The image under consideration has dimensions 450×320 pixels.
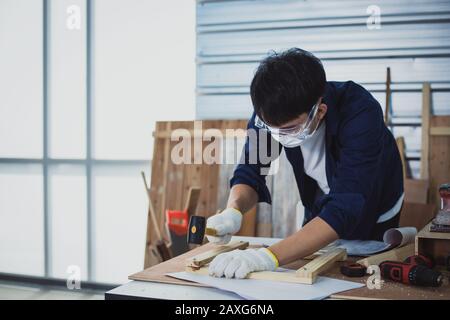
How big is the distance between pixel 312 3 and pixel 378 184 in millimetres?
2271

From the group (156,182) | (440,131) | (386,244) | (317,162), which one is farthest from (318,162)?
(156,182)

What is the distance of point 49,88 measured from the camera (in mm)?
4582

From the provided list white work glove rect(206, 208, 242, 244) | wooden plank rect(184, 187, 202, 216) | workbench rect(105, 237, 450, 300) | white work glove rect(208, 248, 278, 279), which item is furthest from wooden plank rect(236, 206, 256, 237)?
workbench rect(105, 237, 450, 300)

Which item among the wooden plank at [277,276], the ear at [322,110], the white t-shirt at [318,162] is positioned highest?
the ear at [322,110]

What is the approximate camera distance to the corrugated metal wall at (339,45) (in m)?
3.66

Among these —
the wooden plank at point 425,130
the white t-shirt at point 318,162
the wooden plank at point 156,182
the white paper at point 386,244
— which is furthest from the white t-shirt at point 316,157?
the wooden plank at point 156,182

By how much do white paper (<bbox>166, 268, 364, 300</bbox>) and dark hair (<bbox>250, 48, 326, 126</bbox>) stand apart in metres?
0.55

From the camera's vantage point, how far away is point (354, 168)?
176 centimetres

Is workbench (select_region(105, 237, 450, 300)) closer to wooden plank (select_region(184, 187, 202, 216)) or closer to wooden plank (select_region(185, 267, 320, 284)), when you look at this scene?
wooden plank (select_region(185, 267, 320, 284))

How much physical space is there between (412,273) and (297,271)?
12.6 inches

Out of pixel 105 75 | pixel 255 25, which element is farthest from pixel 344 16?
pixel 105 75

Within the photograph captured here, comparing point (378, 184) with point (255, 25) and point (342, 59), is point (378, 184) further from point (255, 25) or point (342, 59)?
point (255, 25)

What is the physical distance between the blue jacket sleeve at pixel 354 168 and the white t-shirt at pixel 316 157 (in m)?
0.16

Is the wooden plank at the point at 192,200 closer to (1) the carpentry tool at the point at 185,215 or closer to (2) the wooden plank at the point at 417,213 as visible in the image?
(1) the carpentry tool at the point at 185,215
